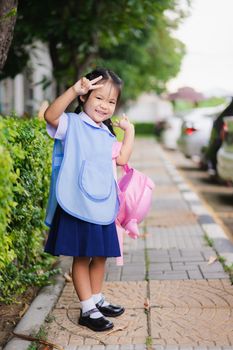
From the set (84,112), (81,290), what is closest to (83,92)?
(84,112)

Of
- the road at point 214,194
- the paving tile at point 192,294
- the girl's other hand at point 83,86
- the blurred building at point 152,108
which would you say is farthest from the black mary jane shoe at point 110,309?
the blurred building at point 152,108

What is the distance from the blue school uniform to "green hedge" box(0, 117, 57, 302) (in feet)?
0.89

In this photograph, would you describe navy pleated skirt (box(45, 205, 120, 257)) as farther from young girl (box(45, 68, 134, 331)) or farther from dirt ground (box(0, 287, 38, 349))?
dirt ground (box(0, 287, 38, 349))

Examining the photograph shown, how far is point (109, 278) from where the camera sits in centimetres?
491

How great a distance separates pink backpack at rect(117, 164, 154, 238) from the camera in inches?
159

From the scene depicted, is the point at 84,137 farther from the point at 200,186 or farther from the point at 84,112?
the point at 200,186

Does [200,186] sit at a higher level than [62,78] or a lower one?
lower

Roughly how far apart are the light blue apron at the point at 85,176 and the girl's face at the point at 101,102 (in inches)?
2.4

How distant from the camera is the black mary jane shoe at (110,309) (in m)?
4.00

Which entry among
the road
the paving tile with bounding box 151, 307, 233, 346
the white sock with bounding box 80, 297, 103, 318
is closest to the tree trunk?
the white sock with bounding box 80, 297, 103, 318

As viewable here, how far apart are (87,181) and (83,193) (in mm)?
76

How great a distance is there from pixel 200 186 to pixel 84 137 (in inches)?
334

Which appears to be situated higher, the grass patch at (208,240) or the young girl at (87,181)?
the young girl at (87,181)

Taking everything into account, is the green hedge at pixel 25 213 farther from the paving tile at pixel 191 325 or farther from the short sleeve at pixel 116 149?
the paving tile at pixel 191 325
